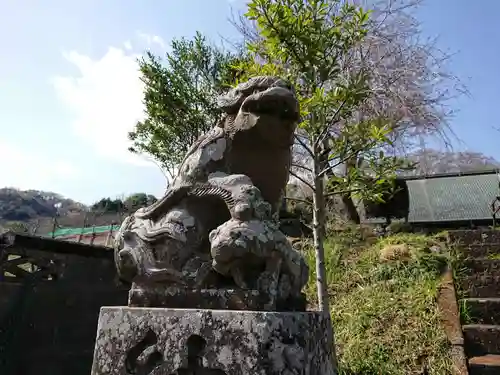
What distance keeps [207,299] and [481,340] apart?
13.1 ft

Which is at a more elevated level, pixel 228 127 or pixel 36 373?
pixel 228 127

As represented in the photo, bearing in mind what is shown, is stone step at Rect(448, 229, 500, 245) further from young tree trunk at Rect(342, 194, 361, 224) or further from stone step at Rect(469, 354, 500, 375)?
young tree trunk at Rect(342, 194, 361, 224)

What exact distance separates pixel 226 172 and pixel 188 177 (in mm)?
203

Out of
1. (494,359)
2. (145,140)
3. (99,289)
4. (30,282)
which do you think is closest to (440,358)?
(494,359)

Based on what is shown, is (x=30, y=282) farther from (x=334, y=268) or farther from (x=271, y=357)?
(x=334, y=268)

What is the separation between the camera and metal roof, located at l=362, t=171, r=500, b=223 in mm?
9312

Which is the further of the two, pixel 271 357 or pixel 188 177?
pixel 188 177

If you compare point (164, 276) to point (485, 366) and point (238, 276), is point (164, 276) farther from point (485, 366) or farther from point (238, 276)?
point (485, 366)

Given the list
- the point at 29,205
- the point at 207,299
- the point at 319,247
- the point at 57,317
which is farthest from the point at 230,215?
the point at 29,205

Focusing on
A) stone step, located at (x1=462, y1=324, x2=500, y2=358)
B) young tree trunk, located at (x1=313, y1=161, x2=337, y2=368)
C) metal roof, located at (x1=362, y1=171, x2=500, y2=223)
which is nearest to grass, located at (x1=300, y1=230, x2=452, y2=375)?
stone step, located at (x1=462, y1=324, x2=500, y2=358)

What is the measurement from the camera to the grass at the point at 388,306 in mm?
4586

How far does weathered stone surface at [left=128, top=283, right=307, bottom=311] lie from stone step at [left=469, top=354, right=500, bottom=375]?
3023 millimetres

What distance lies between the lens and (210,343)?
70.2 inches

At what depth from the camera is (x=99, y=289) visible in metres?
5.38
